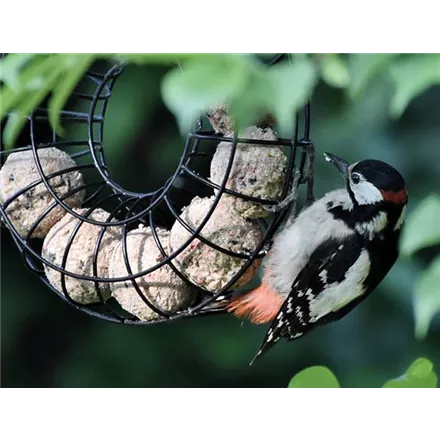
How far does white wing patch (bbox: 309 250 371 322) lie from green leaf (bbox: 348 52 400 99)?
0.83m

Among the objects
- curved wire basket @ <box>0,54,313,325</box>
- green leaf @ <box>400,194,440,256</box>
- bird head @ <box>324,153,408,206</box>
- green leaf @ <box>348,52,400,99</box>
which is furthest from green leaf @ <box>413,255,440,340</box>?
bird head @ <box>324,153,408,206</box>

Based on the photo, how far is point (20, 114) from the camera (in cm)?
87

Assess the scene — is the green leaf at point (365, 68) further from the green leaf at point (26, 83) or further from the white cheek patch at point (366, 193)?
the white cheek patch at point (366, 193)

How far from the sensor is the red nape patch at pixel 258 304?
1586mm

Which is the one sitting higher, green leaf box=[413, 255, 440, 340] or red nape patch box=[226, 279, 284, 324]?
green leaf box=[413, 255, 440, 340]

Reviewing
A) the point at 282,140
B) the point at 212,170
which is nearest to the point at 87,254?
the point at 212,170

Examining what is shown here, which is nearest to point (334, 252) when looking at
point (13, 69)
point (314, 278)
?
point (314, 278)

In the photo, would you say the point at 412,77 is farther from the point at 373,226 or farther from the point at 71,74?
the point at 373,226

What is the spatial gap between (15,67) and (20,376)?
197 cm

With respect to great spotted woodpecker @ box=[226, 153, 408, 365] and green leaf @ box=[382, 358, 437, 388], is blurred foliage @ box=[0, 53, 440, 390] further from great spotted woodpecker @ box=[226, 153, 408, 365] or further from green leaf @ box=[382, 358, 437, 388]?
green leaf @ box=[382, 358, 437, 388]

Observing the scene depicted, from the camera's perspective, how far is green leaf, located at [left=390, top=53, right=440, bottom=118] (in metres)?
0.67

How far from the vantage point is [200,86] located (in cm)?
64

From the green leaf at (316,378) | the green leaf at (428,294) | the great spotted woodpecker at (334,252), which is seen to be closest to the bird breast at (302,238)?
the great spotted woodpecker at (334,252)
